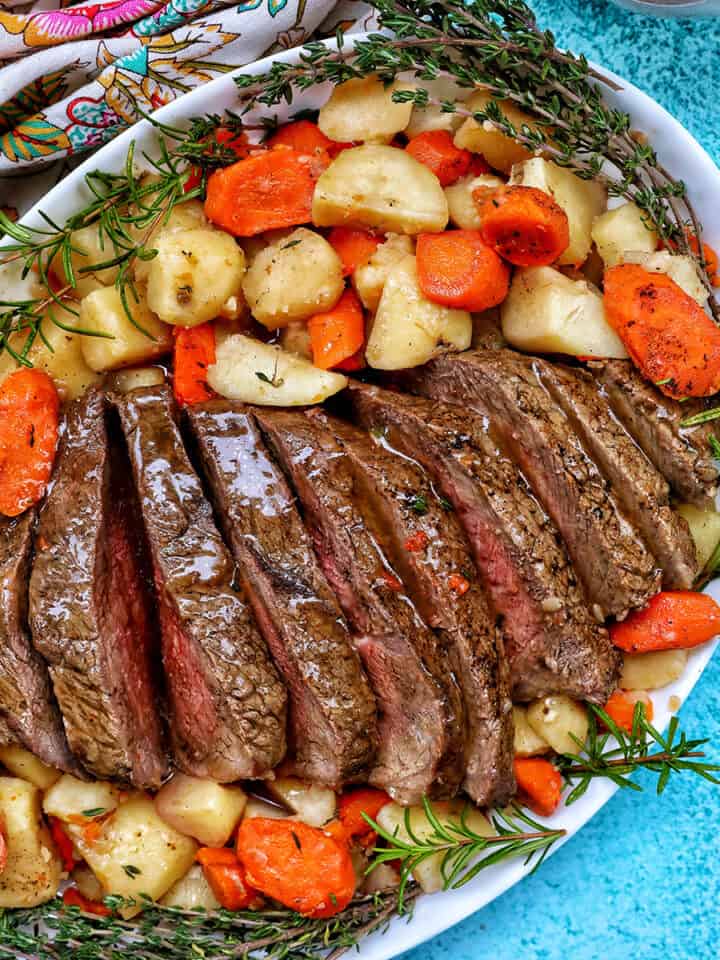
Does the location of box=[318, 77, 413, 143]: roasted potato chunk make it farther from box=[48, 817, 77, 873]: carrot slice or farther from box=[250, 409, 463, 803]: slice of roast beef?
box=[48, 817, 77, 873]: carrot slice

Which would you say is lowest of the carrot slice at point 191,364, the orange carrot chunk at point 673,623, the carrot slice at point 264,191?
the orange carrot chunk at point 673,623

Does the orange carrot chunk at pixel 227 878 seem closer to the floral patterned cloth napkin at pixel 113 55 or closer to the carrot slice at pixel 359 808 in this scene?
the carrot slice at pixel 359 808

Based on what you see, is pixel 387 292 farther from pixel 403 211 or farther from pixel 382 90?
pixel 382 90

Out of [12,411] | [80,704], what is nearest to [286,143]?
[12,411]

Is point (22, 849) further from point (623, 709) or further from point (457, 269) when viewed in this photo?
point (457, 269)

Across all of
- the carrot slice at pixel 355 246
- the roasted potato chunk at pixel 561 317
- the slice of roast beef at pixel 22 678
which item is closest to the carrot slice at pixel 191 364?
the carrot slice at pixel 355 246

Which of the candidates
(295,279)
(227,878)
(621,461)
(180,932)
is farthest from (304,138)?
(180,932)

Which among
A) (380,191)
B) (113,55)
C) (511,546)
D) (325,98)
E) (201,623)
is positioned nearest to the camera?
(201,623)
